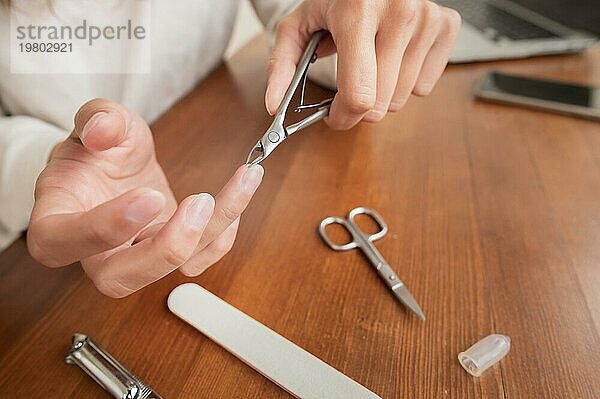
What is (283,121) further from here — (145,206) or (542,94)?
(542,94)

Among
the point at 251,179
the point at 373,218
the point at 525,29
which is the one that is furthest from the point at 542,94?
the point at 251,179

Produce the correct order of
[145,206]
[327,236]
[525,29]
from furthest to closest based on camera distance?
[525,29], [327,236], [145,206]

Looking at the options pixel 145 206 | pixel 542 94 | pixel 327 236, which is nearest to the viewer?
pixel 145 206

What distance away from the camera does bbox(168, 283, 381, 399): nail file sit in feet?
1.13

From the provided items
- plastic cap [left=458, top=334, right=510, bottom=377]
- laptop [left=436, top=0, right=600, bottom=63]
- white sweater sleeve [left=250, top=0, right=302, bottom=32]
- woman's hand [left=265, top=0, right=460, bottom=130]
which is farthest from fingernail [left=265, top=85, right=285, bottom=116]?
laptop [left=436, top=0, right=600, bottom=63]

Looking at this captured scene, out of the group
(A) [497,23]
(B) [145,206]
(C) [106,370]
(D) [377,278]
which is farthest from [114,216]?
(A) [497,23]

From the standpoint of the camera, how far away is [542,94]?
0.70 m

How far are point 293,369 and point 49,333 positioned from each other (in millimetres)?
173

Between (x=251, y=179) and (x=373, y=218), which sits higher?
(x=251, y=179)

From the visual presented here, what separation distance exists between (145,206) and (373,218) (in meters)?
0.27

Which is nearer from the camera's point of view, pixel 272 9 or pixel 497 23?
pixel 272 9

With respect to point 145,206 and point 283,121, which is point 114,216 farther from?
point 283,121

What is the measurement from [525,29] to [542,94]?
0.22 meters

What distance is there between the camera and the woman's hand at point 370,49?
42 cm
